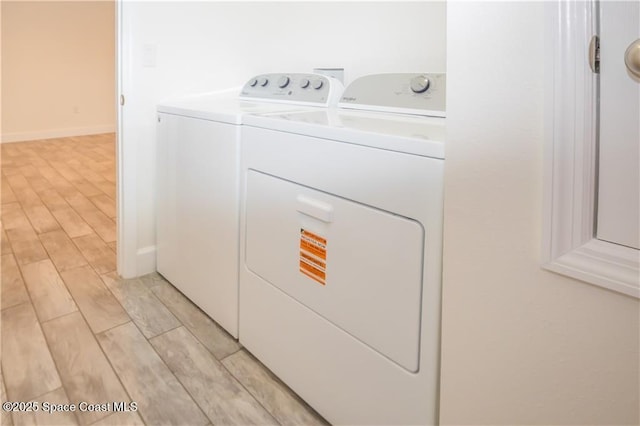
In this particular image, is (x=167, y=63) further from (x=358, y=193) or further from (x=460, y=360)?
(x=460, y=360)

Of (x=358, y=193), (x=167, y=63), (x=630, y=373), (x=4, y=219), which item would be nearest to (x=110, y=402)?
(x=358, y=193)

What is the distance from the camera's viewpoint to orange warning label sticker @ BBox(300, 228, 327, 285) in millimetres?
1035

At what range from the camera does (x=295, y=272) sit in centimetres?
113

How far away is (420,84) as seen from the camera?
126 cm

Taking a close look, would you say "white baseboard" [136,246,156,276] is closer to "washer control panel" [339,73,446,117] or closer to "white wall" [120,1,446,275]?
"white wall" [120,1,446,275]

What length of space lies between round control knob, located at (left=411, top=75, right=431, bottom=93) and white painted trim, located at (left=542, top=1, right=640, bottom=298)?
69 centimetres

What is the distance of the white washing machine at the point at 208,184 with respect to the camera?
139cm

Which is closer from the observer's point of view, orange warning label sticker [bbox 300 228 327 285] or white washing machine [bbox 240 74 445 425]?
white washing machine [bbox 240 74 445 425]

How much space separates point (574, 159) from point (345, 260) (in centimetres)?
53

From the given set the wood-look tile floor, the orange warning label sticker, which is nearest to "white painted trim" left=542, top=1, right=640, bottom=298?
the orange warning label sticker

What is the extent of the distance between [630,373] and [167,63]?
6.46 ft

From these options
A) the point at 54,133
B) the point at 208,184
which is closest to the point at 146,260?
the point at 208,184

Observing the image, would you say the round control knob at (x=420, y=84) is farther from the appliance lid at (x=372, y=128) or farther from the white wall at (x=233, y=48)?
the white wall at (x=233, y=48)

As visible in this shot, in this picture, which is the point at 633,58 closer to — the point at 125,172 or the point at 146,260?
the point at 125,172
